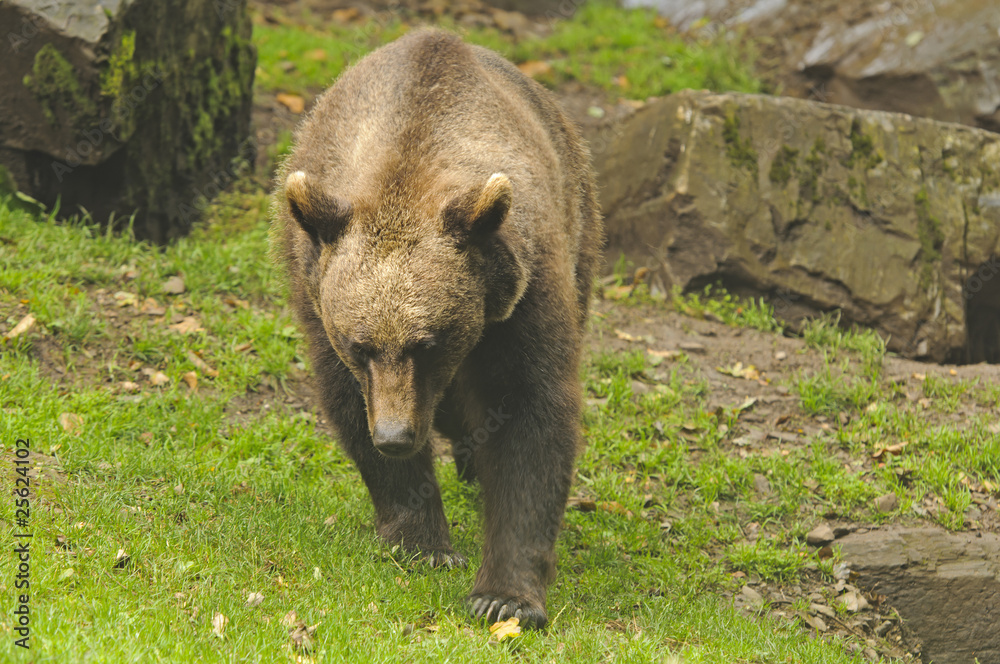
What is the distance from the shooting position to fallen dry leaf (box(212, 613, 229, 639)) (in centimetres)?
405

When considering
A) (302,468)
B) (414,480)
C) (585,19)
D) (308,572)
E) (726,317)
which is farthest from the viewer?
(585,19)

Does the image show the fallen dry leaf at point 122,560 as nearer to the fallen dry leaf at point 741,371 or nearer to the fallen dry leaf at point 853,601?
the fallen dry leaf at point 853,601

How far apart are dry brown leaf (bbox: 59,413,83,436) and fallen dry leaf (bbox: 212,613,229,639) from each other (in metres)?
2.21

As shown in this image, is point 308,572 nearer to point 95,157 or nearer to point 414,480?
point 414,480

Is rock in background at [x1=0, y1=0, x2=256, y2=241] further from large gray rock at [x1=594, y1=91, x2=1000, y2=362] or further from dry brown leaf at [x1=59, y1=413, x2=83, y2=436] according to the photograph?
large gray rock at [x1=594, y1=91, x2=1000, y2=362]

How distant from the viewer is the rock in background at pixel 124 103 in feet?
24.9

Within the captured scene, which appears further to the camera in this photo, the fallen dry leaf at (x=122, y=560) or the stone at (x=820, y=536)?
the stone at (x=820, y=536)

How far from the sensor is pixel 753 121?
9.47 metres

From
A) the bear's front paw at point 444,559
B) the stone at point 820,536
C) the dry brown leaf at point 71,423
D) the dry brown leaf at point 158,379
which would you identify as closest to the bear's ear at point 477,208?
the bear's front paw at point 444,559

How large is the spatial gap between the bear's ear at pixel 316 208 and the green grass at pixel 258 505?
1.84 m

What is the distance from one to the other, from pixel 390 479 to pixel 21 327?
10.9 ft

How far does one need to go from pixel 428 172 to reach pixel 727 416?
4146mm

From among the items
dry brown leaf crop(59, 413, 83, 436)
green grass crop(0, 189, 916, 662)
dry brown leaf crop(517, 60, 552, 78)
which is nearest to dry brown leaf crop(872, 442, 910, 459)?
green grass crop(0, 189, 916, 662)

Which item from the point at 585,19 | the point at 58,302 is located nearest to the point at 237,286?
the point at 58,302
